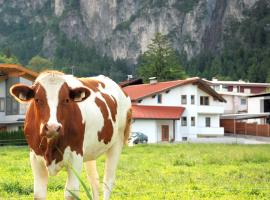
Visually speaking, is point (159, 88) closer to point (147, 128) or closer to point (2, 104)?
point (147, 128)

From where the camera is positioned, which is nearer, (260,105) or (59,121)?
(59,121)

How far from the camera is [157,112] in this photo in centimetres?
6450

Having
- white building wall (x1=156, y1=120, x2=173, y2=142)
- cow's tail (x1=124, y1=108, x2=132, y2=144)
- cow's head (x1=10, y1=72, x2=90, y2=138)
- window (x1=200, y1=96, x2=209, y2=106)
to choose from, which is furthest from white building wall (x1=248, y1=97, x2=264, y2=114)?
cow's head (x1=10, y1=72, x2=90, y2=138)

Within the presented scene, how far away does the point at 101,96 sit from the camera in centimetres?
947

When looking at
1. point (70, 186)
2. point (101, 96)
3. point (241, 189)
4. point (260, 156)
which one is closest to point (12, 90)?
point (70, 186)

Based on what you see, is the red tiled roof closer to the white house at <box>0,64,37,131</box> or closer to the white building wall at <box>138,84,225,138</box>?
the white building wall at <box>138,84,225,138</box>

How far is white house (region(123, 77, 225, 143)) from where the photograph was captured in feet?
208

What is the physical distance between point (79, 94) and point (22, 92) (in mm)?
692

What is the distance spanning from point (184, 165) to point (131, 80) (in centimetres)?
6669

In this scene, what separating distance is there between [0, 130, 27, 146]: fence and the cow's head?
39.6 meters

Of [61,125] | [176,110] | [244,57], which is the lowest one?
[244,57]

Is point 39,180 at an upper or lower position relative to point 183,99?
upper

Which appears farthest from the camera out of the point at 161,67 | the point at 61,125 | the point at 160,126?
the point at 161,67

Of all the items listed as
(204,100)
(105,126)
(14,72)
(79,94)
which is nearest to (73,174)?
(79,94)
